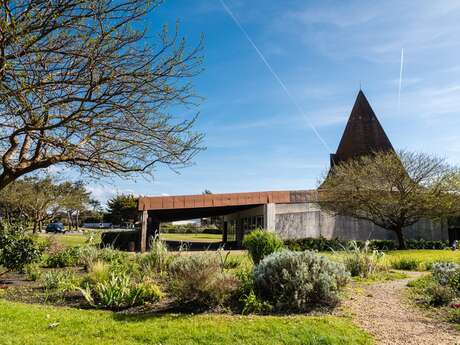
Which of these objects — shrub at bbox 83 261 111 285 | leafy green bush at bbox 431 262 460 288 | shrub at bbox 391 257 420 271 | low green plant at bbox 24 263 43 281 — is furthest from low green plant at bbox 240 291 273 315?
shrub at bbox 391 257 420 271

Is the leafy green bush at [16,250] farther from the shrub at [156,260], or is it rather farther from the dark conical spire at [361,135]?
the dark conical spire at [361,135]

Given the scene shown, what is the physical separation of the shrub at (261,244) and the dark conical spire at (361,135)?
2627 cm

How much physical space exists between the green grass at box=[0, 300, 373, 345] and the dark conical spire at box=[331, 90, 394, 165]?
104ft

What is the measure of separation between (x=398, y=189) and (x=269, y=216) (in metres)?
7.95

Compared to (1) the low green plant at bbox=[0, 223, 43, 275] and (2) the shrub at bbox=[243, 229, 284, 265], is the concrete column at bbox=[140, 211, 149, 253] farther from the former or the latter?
(2) the shrub at bbox=[243, 229, 284, 265]

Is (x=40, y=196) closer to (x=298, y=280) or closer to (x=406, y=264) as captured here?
(x=406, y=264)

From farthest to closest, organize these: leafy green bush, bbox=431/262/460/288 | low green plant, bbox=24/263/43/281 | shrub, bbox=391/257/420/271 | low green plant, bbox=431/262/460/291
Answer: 1. shrub, bbox=391/257/420/271
2. low green plant, bbox=24/263/43/281
3. leafy green bush, bbox=431/262/460/288
4. low green plant, bbox=431/262/460/291

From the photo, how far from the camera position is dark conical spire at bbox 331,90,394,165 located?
35.4m

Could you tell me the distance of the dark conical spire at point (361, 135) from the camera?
35.4 meters

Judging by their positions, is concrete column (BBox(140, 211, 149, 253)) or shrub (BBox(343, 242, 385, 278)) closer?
shrub (BBox(343, 242, 385, 278))

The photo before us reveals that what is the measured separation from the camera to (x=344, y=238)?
26.6m

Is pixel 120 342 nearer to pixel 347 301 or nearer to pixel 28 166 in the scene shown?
pixel 347 301

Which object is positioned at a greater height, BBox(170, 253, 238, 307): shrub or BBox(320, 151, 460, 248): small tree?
BBox(320, 151, 460, 248): small tree

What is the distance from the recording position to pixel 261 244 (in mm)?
10602
